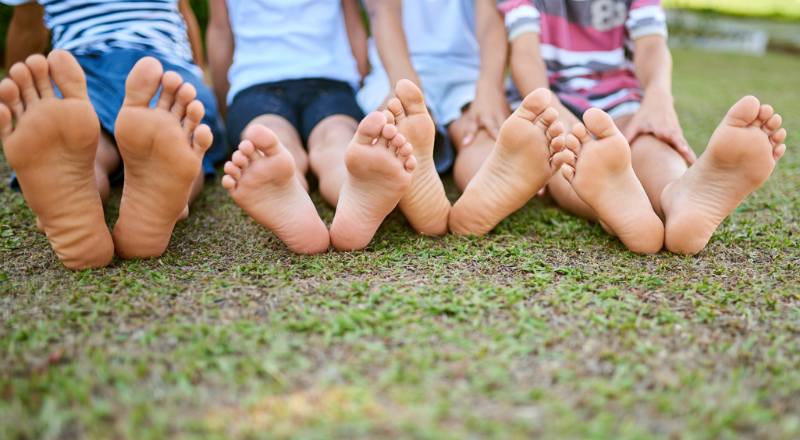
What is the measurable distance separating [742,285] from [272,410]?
85 cm

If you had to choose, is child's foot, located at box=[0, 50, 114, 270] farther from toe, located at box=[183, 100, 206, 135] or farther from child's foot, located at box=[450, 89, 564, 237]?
child's foot, located at box=[450, 89, 564, 237]

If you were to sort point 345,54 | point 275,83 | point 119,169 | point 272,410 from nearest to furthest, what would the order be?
point 272,410 < point 119,169 < point 275,83 < point 345,54

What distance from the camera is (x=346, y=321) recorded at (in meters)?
0.78

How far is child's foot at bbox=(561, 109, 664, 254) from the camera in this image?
0.96 m

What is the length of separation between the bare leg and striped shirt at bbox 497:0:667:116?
0.72 metres

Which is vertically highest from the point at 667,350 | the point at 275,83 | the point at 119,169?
the point at 275,83

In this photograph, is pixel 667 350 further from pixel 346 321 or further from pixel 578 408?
pixel 346 321

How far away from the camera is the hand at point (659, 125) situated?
125 centimetres

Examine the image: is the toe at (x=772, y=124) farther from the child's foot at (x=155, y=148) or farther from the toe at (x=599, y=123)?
the child's foot at (x=155, y=148)

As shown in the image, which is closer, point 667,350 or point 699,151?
point 667,350

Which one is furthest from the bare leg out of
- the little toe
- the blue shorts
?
the little toe

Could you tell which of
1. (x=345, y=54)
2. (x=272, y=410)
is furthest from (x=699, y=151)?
(x=272, y=410)

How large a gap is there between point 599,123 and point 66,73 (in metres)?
0.93

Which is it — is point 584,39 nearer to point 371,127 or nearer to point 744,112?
point 744,112
